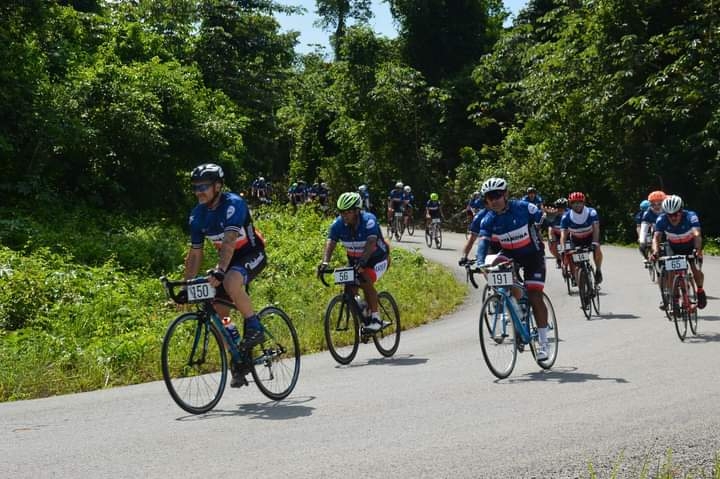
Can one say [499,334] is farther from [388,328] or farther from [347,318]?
[388,328]

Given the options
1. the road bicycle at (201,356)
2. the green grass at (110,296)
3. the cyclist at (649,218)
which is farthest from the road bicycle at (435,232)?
the road bicycle at (201,356)

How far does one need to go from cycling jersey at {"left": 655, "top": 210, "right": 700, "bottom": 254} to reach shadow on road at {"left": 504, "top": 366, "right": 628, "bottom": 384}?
14.1 feet

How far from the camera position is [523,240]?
31.8 feet

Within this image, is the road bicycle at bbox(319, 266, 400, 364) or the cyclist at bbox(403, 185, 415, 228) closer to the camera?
the road bicycle at bbox(319, 266, 400, 364)

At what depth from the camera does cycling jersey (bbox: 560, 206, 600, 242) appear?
52.6 feet

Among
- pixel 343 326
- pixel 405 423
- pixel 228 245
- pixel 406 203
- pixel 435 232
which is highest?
pixel 406 203

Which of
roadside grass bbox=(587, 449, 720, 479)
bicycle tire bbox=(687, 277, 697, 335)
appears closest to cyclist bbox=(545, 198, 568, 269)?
bicycle tire bbox=(687, 277, 697, 335)

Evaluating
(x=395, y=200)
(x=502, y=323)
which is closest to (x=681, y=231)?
(x=502, y=323)

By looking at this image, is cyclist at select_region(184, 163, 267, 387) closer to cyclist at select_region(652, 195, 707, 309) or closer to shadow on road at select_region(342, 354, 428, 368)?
shadow on road at select_region(342, 354, 428, 368)

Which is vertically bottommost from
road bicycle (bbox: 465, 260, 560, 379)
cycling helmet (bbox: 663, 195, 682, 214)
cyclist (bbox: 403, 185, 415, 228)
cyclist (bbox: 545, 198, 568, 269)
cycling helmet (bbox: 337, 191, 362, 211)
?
road bicycle (bbox: 465, 260, 560, 379)

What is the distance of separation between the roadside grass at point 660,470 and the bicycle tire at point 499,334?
3.18 metres

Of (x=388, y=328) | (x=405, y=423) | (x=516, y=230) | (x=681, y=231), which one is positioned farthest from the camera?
(x=681, y=231)

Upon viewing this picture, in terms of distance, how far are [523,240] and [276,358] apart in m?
3.15

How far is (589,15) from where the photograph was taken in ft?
110
